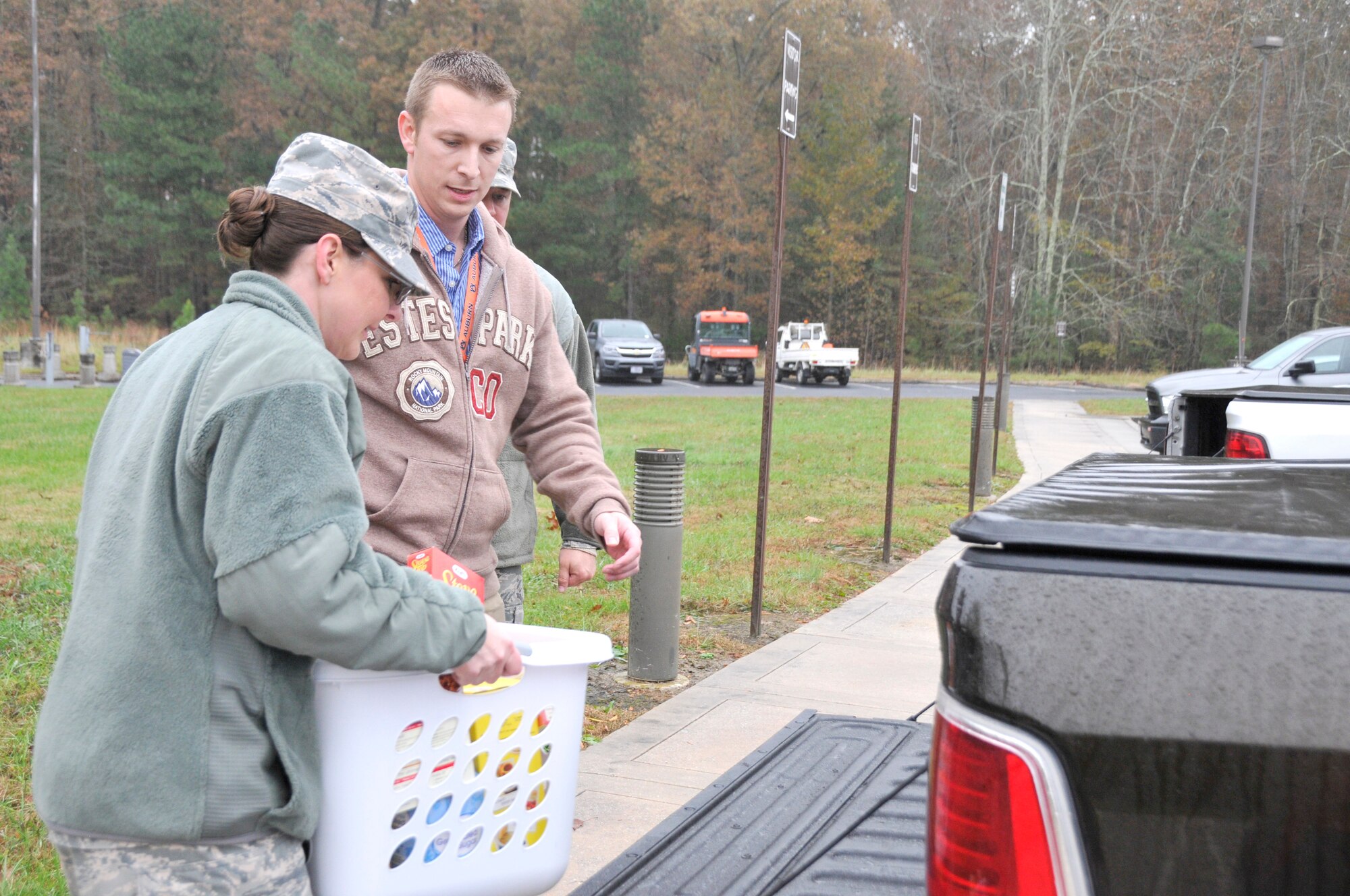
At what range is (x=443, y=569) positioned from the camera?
200 centimetres

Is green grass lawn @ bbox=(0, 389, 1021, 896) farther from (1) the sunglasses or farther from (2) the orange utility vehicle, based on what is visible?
(2) the orange utility vehicle

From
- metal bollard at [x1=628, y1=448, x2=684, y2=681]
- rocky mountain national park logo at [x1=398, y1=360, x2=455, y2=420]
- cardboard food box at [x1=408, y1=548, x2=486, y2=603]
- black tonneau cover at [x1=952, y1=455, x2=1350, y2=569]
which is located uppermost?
rocky mountain national park logo at [x1=398, y1=360, x2=455, y2=420]

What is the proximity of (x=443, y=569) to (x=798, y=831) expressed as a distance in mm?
1646

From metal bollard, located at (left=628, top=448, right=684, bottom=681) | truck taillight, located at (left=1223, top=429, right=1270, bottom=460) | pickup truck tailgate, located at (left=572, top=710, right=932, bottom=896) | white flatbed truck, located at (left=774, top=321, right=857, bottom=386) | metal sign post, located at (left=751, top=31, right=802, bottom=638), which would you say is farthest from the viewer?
white flatbed truck, located at (left=774, top=321, right=857, bottom=386)

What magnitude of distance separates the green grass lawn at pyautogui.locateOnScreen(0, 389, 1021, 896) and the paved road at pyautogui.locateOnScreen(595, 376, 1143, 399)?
905cm

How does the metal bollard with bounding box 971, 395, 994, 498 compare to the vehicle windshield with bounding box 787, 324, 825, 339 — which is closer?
the metal bollard with bounding box 971, 395, 994, 498

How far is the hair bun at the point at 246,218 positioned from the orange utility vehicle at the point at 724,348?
105ft

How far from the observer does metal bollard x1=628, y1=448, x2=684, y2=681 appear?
208 inches

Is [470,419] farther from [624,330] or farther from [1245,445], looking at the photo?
[624,330]

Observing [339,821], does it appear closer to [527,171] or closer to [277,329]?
[277,329]

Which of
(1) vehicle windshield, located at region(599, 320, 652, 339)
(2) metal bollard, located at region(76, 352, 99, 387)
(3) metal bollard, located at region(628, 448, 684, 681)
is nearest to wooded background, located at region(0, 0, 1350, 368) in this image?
(1) vehicle windshield, located at region(599, 320, 652, 339)

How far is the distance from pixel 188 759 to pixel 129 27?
49.8 m

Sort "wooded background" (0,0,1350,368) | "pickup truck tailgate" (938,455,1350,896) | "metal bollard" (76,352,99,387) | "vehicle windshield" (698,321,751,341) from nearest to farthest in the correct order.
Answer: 1. "pickup truck tailgate" (938,455,1350,896)
2. "metal bollard" (76,352,99,387)
3. "vehicle windshield" (698,321,751,341)
4. "wooded background" (0,0,1350,368)

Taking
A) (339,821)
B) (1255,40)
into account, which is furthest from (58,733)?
(1255,40)
